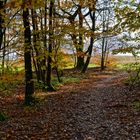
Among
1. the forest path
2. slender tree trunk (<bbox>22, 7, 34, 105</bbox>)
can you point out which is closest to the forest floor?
the forest path

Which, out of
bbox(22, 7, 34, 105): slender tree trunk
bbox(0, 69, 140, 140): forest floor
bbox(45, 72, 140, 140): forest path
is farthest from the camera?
bbox(22, 7, 34, 105): slender tree trunk

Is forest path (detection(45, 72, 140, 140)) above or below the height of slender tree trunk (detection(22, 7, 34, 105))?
below

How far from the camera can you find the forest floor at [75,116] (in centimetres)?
1183

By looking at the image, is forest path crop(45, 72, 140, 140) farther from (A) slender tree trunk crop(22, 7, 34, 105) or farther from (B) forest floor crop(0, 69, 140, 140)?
(A) slender tree trunk crop(22, 7, 34, 105)

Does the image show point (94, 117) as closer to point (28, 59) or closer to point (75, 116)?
point (75, 116)

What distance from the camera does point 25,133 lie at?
1227 cm

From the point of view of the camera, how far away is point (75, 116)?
14719mm

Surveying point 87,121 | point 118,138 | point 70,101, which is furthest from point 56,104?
point 118,138

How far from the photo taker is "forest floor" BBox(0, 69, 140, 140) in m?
11.8

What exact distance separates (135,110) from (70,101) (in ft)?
15.4

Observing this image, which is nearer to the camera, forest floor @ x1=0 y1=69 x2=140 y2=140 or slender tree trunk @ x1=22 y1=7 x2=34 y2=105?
forest floor @ x1=0 y1=69 x2=140 y2=140

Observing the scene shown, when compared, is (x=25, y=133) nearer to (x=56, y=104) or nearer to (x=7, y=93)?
(x=56, y=104)

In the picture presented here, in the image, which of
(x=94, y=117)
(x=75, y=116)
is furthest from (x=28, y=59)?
(x=94, y=117)

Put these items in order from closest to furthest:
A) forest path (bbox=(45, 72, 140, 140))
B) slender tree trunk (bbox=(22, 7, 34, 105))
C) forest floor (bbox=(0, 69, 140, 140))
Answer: forest path (bbox=(45, 72, 140, 140))
forest floor (bbox=(0, 69, 140, 140))
slender tree trunk (bbox=(22, 7, 34, 105))
